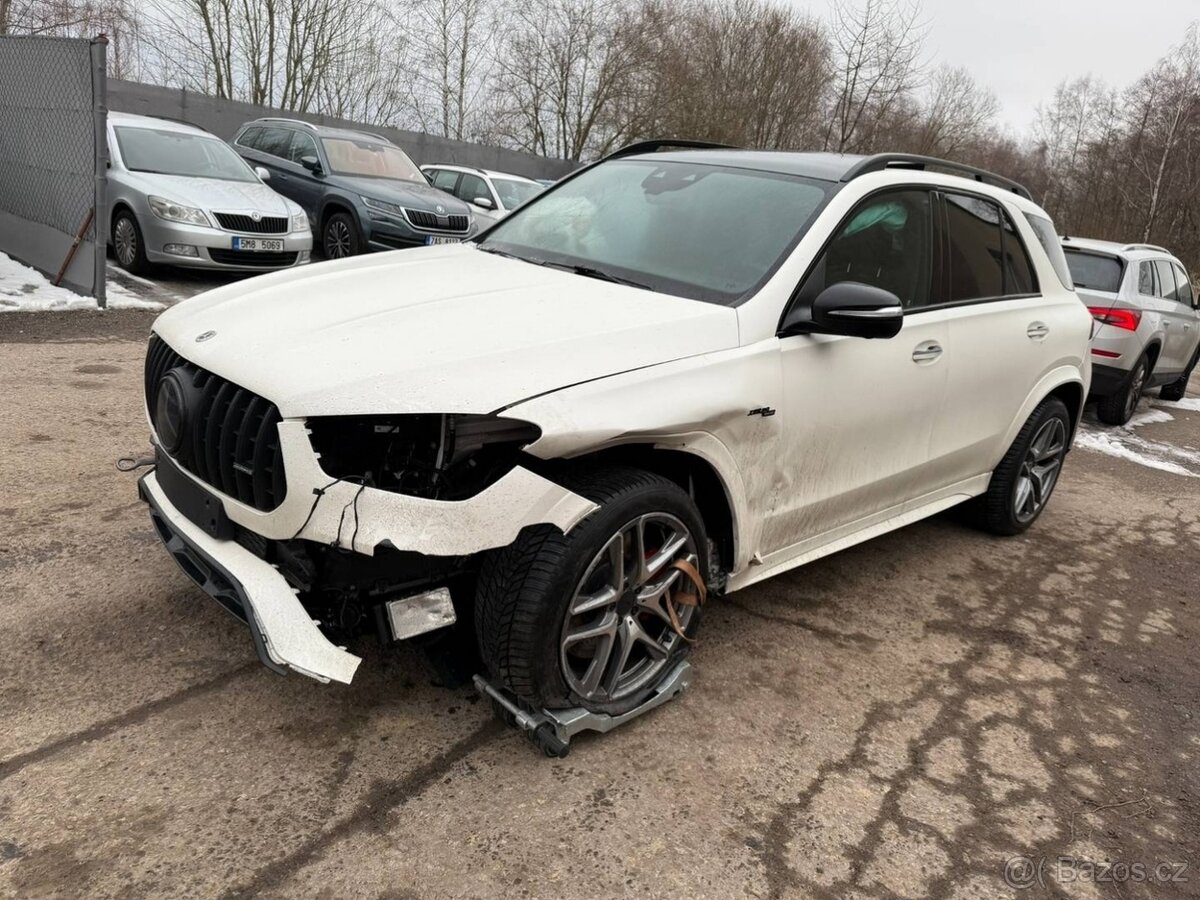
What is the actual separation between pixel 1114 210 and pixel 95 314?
37446 millimetres

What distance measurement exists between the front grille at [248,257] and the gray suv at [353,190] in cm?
99

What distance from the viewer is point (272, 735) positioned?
8.58 ft

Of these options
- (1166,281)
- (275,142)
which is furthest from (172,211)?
(1166,281)

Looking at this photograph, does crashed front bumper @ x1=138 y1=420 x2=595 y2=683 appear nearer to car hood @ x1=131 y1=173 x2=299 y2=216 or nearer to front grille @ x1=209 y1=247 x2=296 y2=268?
front grille @ x1=209 y1=247 x2=296 y2=268

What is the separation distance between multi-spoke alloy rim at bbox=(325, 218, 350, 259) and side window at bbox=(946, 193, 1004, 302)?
26.4 feet

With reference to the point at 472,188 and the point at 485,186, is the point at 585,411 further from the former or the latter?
the point at 472,188

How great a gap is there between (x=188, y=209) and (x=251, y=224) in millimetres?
591

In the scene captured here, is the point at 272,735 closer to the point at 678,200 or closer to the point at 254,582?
the point at 254,582

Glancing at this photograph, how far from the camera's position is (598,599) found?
260 cm

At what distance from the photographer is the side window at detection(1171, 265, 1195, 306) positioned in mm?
9531

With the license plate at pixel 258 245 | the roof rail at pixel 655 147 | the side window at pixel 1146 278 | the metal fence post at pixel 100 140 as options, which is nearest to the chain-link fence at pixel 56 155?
the metal fence post at pixel 100 140

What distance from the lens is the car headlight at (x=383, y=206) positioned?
1038 centimetres

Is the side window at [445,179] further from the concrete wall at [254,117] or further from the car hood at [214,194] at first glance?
the concrete wall at [254,117]

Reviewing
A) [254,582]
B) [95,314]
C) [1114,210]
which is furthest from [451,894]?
[1114,210]
